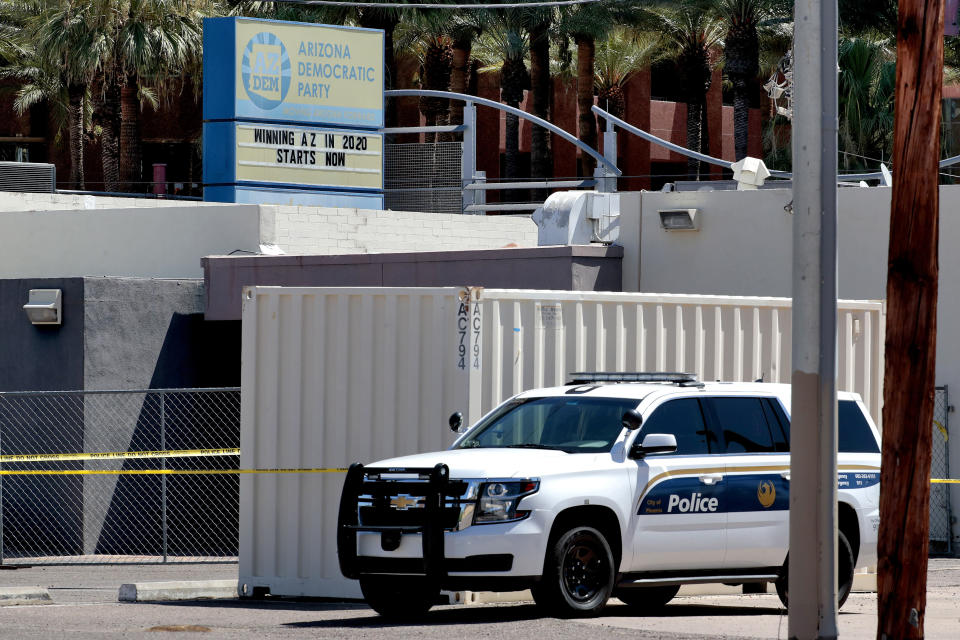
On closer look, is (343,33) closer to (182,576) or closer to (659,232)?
(659,232)

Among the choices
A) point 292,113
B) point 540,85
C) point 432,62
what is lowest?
point 292,113

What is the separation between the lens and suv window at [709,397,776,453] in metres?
13.2

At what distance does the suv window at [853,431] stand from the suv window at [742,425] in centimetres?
75

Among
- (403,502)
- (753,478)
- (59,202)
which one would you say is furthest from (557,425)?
(59,202)

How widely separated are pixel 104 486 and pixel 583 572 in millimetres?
10422

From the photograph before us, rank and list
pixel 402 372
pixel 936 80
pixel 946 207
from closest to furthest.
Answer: pixel 936 80 < pixel 402 372 < pixel 946 207

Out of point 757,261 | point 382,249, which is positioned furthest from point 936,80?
point 382,249

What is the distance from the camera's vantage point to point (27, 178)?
Result: 29516mm

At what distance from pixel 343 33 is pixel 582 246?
7920 millimetres

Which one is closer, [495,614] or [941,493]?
[495,614]

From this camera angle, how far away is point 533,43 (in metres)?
50.7

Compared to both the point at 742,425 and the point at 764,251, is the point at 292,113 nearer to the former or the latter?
the point at 764,251

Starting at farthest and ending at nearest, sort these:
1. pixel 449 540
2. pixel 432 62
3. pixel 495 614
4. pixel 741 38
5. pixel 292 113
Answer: pixel 432 62 → pixel 741 38 → pixel 292 113 → pixel 495 614 → pixel 449 540

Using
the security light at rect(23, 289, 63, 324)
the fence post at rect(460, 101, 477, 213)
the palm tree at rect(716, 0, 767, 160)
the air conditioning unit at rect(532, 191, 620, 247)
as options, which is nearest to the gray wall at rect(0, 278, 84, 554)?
the security light at rect(23, 289, 63, 324)
